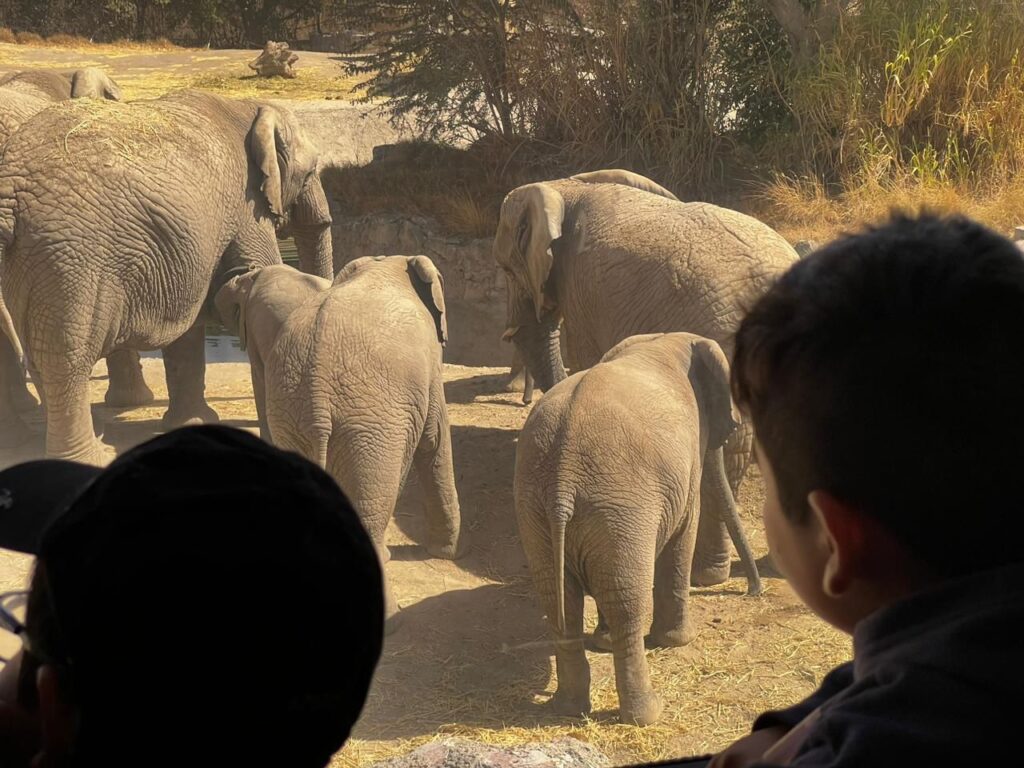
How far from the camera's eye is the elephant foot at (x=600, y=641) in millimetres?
1766

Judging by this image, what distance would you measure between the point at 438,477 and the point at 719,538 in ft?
1.81

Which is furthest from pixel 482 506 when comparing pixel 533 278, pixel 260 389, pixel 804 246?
pixel 533 278

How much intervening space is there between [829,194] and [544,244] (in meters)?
0.89

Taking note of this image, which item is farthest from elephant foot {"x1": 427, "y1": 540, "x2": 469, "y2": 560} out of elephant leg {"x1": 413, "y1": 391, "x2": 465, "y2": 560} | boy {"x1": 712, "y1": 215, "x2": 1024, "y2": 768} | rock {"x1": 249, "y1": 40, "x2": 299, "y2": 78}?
boy {"x1": 712, "y1": 215, "x2": 1024, "y2": 768}

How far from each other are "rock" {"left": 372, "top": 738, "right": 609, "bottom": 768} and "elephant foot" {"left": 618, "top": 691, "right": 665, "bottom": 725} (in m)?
0.27

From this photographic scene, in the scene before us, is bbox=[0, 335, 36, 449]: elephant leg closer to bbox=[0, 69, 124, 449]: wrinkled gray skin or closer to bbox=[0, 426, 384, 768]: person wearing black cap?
bbox=[0, 69, 124, 449]: wrinkled gray skin

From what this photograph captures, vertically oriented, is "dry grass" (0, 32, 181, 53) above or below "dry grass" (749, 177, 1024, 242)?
above

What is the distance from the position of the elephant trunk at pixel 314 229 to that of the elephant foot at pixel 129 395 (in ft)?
1.62

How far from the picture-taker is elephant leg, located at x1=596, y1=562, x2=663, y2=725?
1.68 meters

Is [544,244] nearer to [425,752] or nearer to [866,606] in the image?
[425,752]

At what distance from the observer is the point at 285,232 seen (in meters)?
2.85

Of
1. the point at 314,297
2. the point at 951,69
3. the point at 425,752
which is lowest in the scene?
the point at 425,752

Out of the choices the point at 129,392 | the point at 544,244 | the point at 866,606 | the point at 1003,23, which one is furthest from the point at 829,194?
the point at 866,606

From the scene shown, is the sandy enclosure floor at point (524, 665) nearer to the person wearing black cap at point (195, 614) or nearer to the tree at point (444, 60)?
the tree at point (444, 60)
